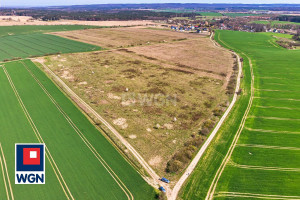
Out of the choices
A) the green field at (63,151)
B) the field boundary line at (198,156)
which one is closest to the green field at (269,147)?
the field boundary line at (198,156)

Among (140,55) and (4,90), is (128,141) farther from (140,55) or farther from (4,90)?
(140,55)

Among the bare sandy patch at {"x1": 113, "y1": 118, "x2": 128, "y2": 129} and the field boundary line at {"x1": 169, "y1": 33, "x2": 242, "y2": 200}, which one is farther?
the bare sandy patch at {"x1": 113, "y1": 118, "x2": 128, "y2": 129}

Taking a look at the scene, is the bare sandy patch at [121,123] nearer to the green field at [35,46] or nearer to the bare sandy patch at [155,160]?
the bare sandy patch at [155,160]

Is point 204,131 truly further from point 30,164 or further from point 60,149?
point 30,164

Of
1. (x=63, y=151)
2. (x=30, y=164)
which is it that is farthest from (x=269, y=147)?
(x=30, y=164)

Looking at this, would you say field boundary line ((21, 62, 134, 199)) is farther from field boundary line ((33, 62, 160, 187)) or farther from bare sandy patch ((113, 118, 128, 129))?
bare sandy patch ((113, 118, 128, 129))

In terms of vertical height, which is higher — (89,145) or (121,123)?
(121,123)

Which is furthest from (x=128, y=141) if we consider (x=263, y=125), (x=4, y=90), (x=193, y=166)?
(x=4, y=90)

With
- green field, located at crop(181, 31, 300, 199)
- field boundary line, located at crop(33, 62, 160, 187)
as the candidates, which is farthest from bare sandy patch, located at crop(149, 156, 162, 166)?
green field, located at crop(181, 31, 300, 199)
